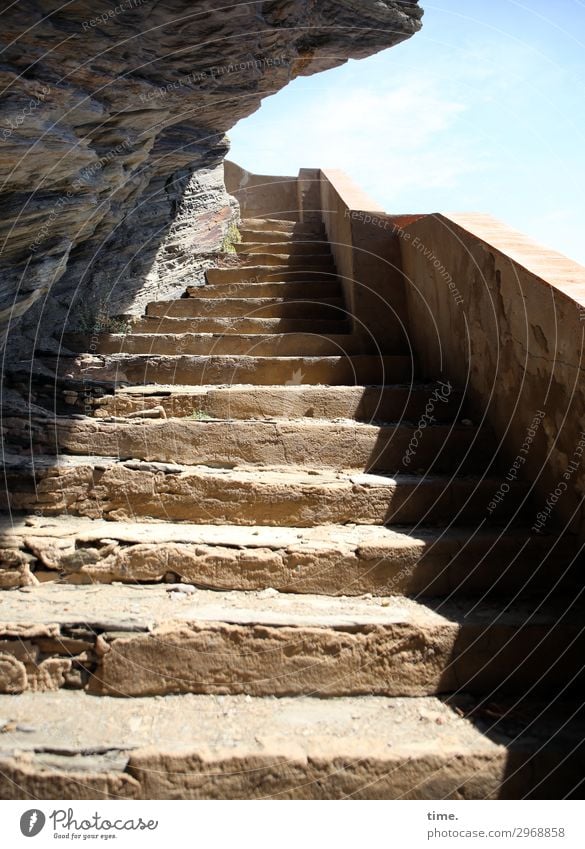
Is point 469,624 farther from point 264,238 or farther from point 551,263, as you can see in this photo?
point 264,238

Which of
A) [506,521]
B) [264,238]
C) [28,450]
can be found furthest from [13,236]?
[264,238]

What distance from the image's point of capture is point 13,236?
3178 millimetres

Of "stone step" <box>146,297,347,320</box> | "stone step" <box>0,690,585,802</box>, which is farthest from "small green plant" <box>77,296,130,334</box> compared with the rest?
"stone step" <box>0,690,585,802</box>

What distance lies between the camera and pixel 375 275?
471 centimetres

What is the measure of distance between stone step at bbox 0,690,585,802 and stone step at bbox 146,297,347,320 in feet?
11.7

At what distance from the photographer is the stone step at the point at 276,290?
543cm

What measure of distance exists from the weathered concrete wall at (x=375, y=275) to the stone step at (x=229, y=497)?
1825 mm

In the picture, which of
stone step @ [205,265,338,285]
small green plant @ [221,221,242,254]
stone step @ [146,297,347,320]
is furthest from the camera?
small green plant @ [221,221,242,254]

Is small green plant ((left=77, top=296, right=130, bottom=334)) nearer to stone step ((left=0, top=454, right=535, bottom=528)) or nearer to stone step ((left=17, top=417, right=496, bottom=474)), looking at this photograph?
stone step ((left=17, top=417, right=496, bottom=474))

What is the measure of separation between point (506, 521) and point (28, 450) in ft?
7.59

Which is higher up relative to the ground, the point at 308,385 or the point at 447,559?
the point at 308,385

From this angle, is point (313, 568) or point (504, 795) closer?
point (504, 795)
